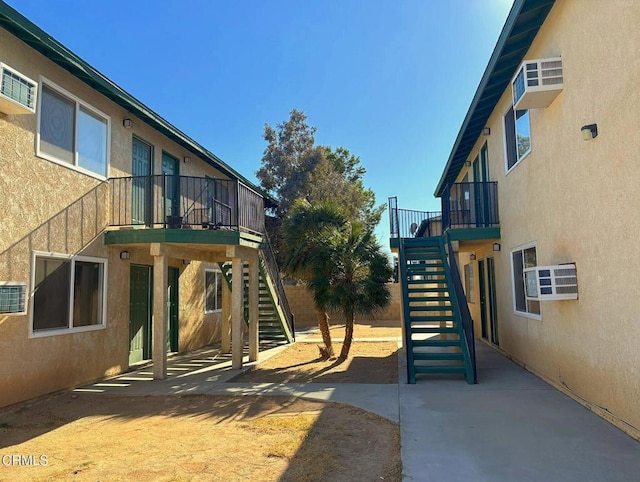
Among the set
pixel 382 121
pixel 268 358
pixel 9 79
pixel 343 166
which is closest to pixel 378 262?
pixel 268 358

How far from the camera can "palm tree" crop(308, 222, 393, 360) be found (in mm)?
Answer: 9531

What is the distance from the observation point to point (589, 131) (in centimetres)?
529

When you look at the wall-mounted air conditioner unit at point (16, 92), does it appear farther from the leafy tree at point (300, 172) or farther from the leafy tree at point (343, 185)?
the leafy tree at point (300, 172)

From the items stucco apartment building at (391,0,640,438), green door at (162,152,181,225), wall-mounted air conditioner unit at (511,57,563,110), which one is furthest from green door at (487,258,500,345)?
green door at (162,152,181,225)

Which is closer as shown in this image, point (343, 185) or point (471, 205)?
point (471, 205)

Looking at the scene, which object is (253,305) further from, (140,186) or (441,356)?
(441,356)

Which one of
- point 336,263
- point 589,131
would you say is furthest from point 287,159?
point 589,131

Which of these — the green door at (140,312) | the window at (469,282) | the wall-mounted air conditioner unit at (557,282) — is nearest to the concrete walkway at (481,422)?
the green door at (140,312)

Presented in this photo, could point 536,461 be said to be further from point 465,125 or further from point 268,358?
point 465,125

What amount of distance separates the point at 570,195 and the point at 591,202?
2.22 feet

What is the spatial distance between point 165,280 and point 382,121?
13674 mm

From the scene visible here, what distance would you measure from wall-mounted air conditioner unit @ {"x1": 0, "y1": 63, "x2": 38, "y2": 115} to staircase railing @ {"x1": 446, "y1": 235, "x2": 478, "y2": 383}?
25.5ft

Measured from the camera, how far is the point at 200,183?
40.2ft

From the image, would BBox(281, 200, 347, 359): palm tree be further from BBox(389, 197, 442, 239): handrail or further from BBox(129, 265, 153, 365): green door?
BBox(129, 265, 153, 365): green door
